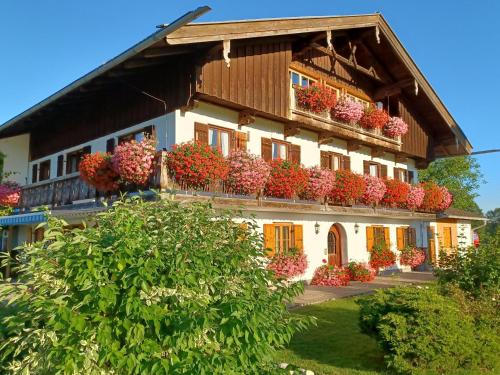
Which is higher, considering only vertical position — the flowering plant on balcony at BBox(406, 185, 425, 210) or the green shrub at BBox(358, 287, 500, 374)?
the flowering plant on balcony at BBox(406, 185, 425, 210)

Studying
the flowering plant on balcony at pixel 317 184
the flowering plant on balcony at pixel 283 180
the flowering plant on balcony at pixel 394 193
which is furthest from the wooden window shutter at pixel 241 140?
the flowering plant on balcony at pixel 394 193

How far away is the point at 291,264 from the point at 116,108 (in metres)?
8.58

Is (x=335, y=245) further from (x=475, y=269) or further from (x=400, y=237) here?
(x=475, y=269)

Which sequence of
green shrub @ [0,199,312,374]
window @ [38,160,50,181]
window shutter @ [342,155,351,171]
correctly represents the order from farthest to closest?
1. window @ [38,160,50,181]
2. window shutter @ [342,155,351,171]
3. green shrub @ [0,199,312,374]

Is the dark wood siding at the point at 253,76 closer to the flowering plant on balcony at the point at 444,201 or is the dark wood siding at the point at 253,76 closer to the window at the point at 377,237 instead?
the window at the point at 377,237

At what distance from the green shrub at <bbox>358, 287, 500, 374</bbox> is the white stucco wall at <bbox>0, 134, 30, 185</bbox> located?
19.6m

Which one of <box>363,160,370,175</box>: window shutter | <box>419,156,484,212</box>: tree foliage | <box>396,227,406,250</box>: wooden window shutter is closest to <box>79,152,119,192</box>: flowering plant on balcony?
<box>363,160,370,175</box>: window shutter

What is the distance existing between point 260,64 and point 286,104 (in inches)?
67.1

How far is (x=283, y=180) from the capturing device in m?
13.5

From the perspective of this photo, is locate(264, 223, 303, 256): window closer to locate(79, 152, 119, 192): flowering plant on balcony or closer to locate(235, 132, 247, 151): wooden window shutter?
locate(235, 132, 247, 151): wooden window shutter

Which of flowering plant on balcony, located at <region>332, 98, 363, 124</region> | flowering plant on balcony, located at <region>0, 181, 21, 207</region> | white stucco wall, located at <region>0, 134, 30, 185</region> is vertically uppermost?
flowering plant on balcony, located at <region>332, 98, 363, 124</region>

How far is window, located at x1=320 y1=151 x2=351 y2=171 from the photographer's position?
58.8 ft

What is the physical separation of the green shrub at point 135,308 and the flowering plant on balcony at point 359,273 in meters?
14.2

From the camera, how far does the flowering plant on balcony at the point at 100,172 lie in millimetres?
11906
